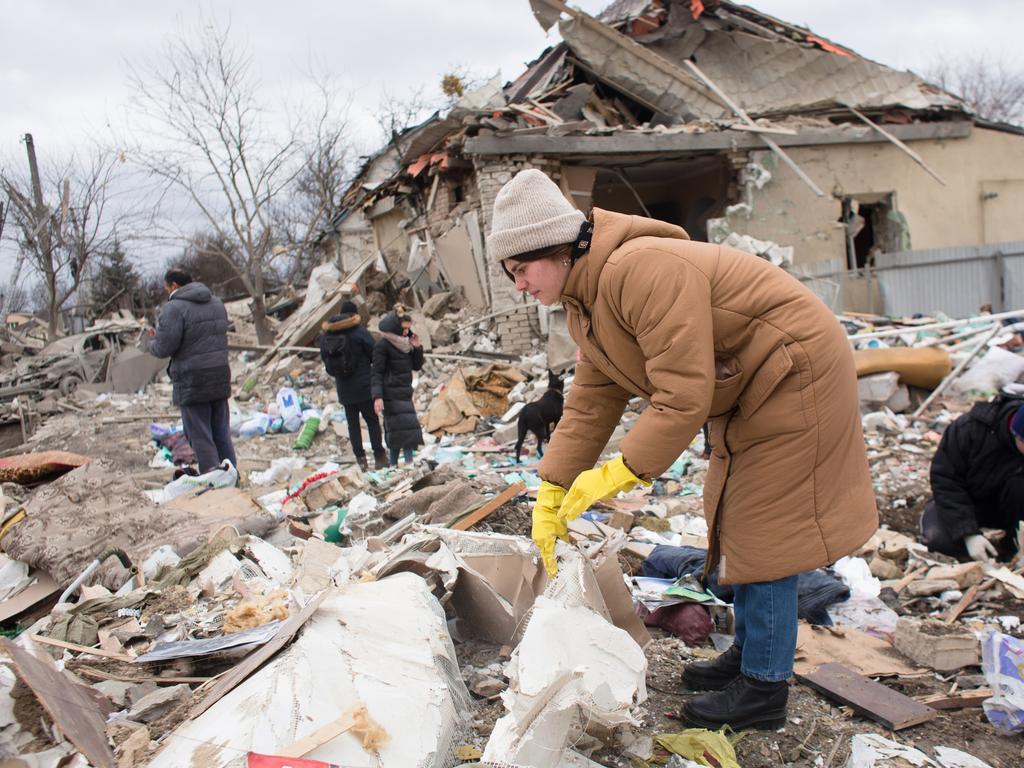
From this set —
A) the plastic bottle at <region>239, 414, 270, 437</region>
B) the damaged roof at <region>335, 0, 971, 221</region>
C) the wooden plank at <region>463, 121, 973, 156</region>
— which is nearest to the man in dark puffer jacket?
the plastic bottle at <region>239, 414, 270, 437</region>

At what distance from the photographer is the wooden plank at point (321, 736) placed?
5.28ft

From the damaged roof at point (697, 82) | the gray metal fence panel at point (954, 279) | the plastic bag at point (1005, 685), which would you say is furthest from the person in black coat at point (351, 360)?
the gray metal fence panel at point (954, 279)

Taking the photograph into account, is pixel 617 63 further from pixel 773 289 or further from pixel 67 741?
pixel 67 741

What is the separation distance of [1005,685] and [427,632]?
6.50 feet

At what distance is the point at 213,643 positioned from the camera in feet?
7.85

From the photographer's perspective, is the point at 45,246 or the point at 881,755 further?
the point at 45,246

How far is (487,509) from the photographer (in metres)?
3.47

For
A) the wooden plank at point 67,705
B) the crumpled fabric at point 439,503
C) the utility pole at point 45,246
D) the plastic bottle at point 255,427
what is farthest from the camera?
the utility pole at point 45,246

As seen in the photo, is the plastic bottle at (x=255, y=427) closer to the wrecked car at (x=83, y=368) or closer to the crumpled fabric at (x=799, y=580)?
the wrecked car at (x=83, y=368)

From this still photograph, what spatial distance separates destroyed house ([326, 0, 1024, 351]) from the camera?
36.8 ft

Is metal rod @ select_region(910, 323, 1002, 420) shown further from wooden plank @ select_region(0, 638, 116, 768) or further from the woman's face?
wooden plank @ select_region(0, 638, 116, 768)

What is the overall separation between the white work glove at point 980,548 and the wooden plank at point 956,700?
1.60 metres

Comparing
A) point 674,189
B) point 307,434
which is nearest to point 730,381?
point 307,434

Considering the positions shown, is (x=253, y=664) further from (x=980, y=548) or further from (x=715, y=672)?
(x=980, y=548)
